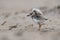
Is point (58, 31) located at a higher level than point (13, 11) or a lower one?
lower

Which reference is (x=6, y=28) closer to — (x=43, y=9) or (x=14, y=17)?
(x=14, y=17)

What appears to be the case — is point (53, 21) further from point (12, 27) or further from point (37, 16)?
point (12, 27)

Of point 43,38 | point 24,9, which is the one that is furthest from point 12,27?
point 24,9

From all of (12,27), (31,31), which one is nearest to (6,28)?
(12,27)

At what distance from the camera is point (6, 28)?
1899 mm

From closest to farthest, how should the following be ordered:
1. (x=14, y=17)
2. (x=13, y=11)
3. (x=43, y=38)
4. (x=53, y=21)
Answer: (x=43, y=38), (x=53, y=21), (x=14, y=17), (x=13, y=11)

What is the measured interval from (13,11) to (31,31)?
0.62m

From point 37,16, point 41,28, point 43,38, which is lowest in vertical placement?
point 43,38

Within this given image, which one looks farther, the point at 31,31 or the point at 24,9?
the point at 24,9

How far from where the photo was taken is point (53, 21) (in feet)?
6.52

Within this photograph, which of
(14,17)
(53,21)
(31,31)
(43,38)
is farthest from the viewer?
(14,17)

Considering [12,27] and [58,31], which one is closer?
[58,31]

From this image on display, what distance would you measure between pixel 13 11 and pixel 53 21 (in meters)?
0.62

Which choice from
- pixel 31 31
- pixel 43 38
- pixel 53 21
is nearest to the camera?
pixel 43 38
